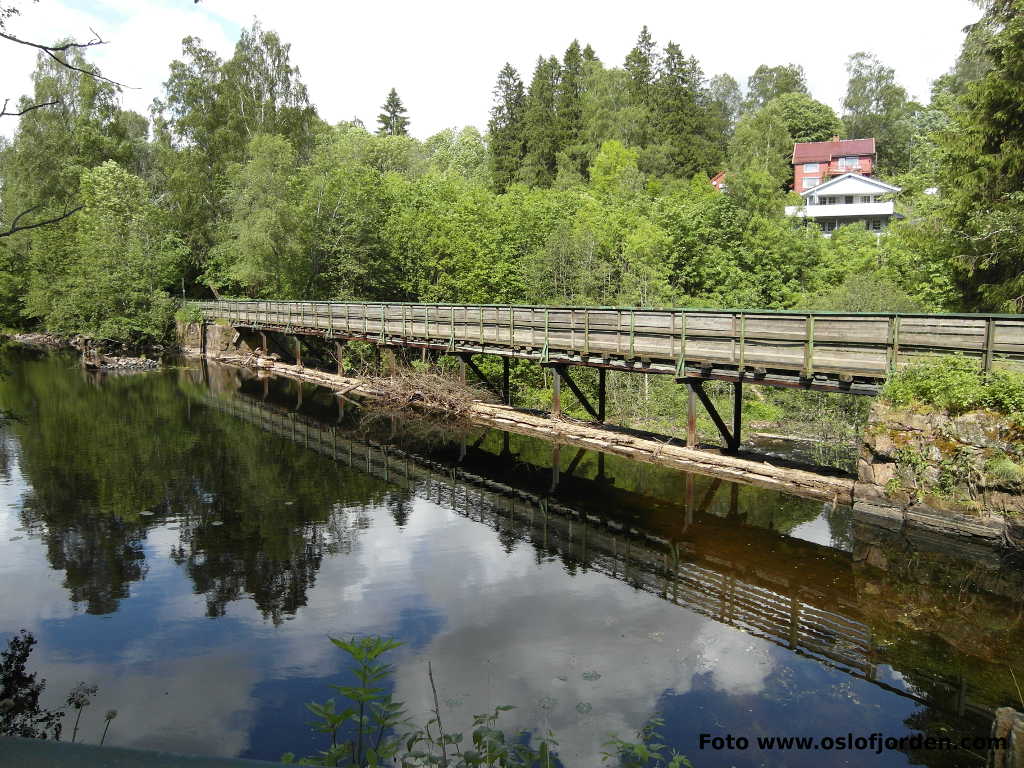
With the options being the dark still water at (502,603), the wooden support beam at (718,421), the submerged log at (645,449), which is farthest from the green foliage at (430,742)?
the wooden support beam at (718,421)

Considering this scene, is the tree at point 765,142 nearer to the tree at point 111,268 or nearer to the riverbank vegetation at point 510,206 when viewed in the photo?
the riverbank vegetation at point 510,206

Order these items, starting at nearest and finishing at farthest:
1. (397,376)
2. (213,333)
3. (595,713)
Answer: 1. (595,713)
2. (397,376)
3. (213,333)

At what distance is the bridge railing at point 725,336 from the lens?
46.0ft

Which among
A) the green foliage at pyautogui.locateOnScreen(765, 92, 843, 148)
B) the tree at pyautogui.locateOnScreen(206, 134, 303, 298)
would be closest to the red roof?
the green foliage at pyautogui.locateOnScreen(765, 92, 843, 148)

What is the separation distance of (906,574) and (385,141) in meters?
56.6

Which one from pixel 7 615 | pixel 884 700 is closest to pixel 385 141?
pixel 7 615

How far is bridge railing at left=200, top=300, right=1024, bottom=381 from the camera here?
14.0 m

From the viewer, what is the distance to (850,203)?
6650 centimetres

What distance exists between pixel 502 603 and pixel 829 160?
79829mm

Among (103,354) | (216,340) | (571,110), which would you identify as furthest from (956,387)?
(571,110)

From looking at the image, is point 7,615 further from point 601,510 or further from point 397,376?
point 397,376

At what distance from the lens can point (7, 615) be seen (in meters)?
10.8

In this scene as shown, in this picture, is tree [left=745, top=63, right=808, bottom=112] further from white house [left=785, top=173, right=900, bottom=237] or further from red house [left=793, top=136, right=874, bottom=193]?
white house [left=785, top=173, right=900, bottom=237]

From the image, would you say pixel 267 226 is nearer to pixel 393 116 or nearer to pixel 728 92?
pixel 393 116
